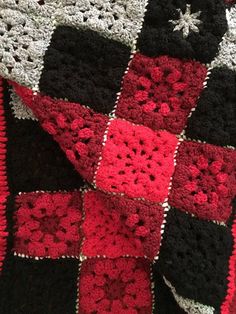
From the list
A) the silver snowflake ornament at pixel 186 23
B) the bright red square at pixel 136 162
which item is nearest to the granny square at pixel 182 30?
the silver snowflake ornament at pixel 186 23

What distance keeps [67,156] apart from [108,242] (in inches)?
7.2

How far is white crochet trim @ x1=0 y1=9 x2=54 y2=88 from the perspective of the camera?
0.82 meters

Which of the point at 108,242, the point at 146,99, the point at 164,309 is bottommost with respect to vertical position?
the point at 164,309

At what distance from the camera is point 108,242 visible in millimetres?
878

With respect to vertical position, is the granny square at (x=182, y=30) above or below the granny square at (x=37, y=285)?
above

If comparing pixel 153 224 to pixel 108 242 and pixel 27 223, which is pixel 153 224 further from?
pixel 27 223

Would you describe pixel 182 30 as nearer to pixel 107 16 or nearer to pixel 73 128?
pixel 107 16

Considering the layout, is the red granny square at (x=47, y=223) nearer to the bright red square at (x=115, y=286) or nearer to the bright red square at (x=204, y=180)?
the bright red square at (x=115, y=286)

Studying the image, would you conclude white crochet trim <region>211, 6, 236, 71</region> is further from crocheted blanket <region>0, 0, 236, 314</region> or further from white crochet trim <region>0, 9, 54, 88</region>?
white crochet trim <region>0, 9, 54, 88</region>

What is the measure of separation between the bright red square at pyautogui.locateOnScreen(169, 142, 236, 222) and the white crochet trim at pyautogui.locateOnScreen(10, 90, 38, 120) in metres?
0.29

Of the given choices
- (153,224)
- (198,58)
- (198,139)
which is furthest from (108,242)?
(198,58)

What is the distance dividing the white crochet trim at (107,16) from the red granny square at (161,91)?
2.0 inches

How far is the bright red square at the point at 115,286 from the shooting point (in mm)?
890

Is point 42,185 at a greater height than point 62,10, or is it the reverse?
point 62,10
